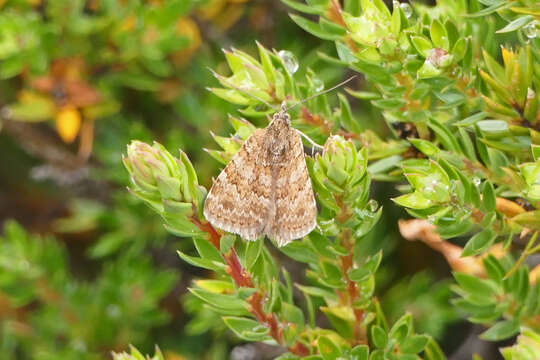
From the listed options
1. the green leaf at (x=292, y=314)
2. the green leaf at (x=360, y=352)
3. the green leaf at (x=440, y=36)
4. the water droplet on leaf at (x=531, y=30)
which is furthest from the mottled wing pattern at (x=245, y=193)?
the water droplet on leaf at (x=531, y=30)

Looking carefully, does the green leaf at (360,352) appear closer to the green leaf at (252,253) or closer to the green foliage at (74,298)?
the green leaf at (252,253)

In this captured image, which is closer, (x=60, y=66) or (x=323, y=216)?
(x=323, y=216)

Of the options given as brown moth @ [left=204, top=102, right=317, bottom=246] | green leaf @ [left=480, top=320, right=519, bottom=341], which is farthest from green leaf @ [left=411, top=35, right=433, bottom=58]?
green leaf @ [left=480, top=320, right=519, bottom=341]

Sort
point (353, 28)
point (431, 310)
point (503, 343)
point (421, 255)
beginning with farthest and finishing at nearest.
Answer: point (421, 255) → point (431, 310) → point (503, 343) → point (353, 28)

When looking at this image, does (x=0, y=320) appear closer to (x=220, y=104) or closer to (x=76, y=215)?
(x=76, y=215)

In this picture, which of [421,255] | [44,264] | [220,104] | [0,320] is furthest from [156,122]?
[421,255]

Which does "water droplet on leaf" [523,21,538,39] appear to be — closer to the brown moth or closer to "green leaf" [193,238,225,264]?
the brown moth
